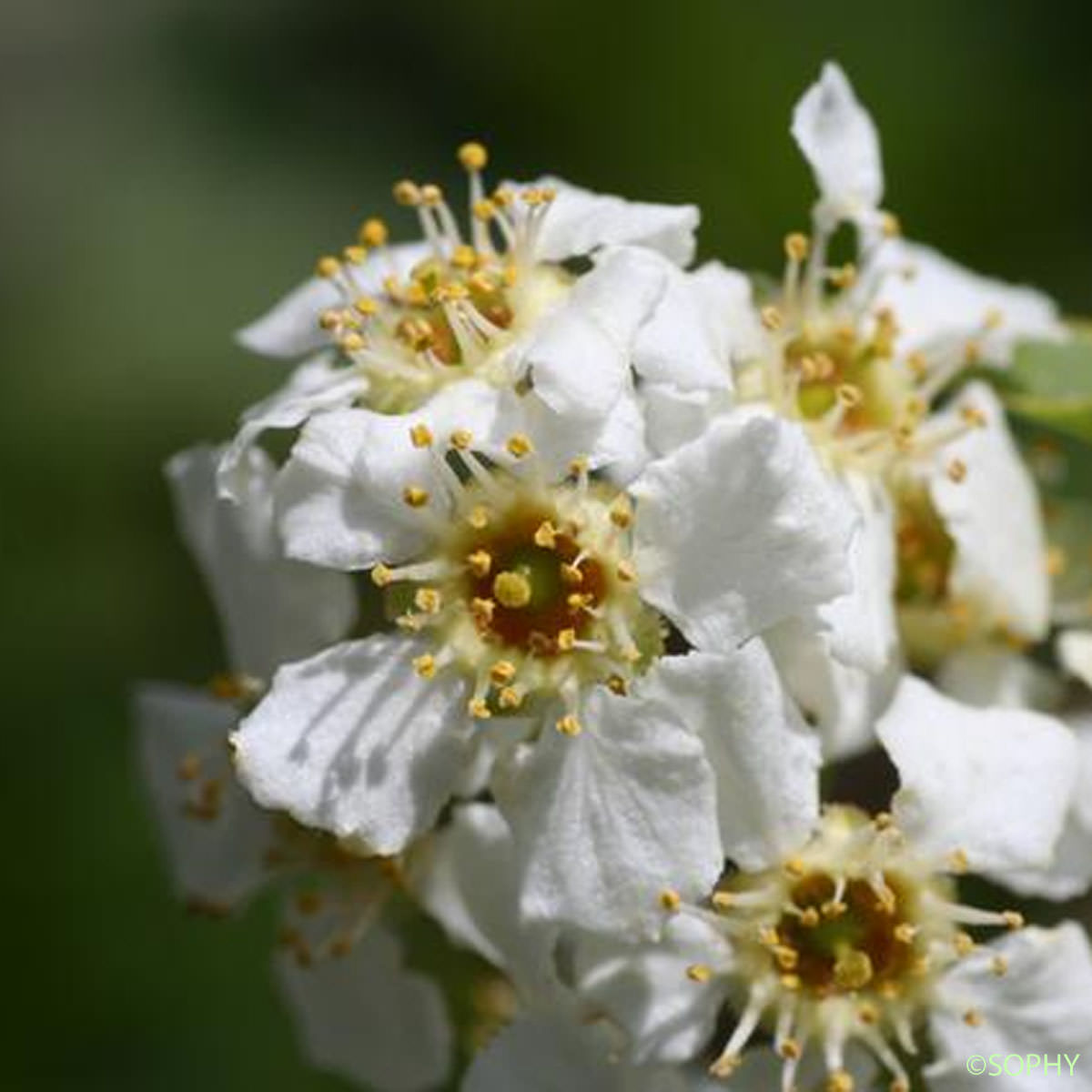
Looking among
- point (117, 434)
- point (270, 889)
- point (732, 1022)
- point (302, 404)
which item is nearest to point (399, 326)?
point (302, 404)

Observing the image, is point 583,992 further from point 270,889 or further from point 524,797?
point 270,889

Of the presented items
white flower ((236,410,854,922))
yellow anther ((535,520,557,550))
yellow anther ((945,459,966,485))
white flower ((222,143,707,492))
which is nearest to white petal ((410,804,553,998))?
white flower ((236,410,854,922))

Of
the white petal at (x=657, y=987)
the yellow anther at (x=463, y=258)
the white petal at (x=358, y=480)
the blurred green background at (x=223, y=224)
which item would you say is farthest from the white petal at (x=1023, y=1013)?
the blurred green background at (x=223, y=224)

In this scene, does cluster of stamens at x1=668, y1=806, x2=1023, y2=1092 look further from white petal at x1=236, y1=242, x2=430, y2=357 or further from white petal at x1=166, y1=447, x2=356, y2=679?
white petal at x1=236, y1=242, x2=430, y2=357

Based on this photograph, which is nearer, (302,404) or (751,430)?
(751,430)

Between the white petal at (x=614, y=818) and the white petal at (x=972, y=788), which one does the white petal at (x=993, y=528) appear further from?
the white petal at (x=614, y=818)

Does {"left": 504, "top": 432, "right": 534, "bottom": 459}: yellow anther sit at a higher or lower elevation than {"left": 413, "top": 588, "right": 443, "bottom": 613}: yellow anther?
higher

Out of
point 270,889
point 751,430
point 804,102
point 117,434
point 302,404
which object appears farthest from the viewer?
point 117,434
